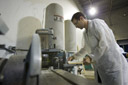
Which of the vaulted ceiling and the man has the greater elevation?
the vaulted ceiling

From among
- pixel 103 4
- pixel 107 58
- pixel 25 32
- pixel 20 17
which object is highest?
pixel 103 4

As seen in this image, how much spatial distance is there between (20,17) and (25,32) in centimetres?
39

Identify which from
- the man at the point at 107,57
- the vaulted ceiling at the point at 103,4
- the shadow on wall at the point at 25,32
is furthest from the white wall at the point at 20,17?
the vaulted ceiling at the point at 103,4

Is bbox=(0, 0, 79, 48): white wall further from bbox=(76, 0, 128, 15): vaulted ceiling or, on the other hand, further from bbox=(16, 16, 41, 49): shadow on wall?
bbox=(76, 0, 128, 15): vaulted ceiling

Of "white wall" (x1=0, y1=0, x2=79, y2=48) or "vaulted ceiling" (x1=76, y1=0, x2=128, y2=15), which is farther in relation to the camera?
"vaulted ceiling" (x1=76, y1=0, x2=128, y2=15)

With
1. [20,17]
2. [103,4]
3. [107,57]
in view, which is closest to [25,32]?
[20,17]

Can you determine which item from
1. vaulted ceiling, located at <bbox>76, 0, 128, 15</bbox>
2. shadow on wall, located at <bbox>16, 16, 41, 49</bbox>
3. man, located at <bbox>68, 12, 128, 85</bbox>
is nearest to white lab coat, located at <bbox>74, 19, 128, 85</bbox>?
man, located at <bbox>68, 12, 128, 85</bbox>

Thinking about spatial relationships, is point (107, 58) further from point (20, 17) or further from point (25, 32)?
A: point (20, 17)

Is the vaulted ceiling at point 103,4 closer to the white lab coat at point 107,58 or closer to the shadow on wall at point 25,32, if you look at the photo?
the shadow on wall at point 25,32

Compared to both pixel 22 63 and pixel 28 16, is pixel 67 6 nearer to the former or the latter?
pixel 28 16

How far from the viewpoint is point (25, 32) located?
1875mm

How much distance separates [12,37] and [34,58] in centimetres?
179

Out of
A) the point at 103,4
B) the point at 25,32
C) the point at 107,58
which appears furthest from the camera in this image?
the point at 103,4

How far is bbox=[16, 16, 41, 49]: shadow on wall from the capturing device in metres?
1.82
